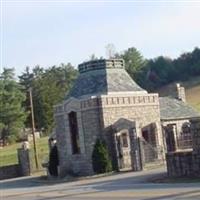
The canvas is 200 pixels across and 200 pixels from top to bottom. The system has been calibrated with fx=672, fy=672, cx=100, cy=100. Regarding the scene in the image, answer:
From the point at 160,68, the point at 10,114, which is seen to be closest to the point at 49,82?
the point at 10,114

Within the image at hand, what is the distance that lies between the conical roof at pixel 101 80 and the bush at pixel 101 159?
346cm

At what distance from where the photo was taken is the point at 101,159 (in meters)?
39.6

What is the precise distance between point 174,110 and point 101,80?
7.73 meters

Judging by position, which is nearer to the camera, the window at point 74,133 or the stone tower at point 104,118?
the stone tower at point 104,118

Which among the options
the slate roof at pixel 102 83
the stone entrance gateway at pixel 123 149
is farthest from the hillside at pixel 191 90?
the stone entrance gateway at pixel 123 149

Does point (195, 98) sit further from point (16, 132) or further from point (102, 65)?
point (102, 65)

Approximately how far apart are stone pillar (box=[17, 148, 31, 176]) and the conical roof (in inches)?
423

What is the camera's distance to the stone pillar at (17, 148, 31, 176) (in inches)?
2071

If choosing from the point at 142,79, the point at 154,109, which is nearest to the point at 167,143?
the point at 154,109

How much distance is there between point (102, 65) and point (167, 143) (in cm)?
654

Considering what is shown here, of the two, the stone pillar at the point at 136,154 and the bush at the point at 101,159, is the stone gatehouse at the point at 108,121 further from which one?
the bush at the point at 101,159

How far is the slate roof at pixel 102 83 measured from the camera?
41.9 meters

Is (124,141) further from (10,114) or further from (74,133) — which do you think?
(10,114)

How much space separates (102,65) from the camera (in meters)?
43.4
